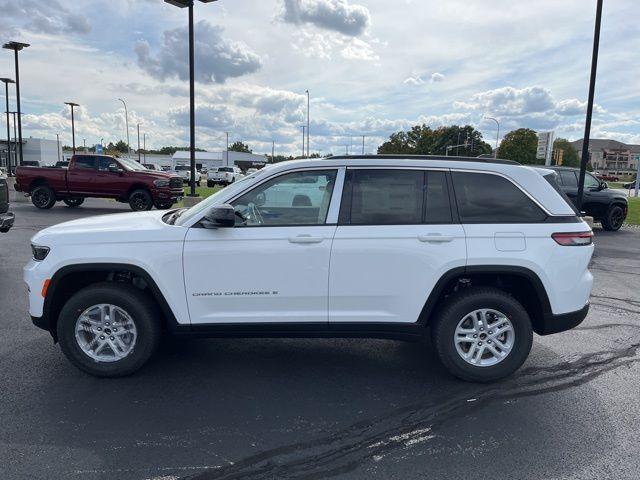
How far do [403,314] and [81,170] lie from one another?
15890mm

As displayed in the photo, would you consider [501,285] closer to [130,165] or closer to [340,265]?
[340,265]

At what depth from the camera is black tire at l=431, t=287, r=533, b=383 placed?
4.04 meters

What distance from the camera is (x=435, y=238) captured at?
3.95 m

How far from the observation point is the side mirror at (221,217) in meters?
3.78

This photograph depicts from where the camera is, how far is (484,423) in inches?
138

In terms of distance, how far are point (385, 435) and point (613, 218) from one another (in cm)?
1454

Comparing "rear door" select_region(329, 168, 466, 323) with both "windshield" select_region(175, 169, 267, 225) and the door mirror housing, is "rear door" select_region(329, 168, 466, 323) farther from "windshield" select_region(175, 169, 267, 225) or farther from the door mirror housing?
the door mirror housing

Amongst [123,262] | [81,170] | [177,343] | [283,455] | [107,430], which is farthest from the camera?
[81,170]

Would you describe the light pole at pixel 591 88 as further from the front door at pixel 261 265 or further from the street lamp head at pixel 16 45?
the street lamp head at pixel 16 45

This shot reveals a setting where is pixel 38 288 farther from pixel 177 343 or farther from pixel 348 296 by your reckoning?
pixel 348 296

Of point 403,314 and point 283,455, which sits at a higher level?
point 403,314

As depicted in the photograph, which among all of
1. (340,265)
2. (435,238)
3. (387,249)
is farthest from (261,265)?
(435,238)

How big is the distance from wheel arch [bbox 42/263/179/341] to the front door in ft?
0.80

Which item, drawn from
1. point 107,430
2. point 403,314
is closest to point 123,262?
point 107,430
